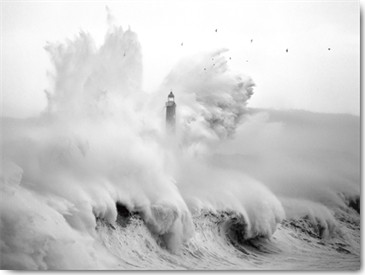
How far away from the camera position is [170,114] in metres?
9.05

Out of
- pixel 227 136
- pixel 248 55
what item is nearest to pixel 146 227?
pixel 227 136

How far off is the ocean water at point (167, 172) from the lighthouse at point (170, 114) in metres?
0.07

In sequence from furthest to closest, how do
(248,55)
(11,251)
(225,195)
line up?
(225,195)
(248,55)
(11,251)

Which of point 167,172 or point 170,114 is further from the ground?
point 170,114

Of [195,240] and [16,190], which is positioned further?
[195,240]

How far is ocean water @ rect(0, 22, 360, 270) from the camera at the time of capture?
26.8 ft

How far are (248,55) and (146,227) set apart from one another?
229 cm

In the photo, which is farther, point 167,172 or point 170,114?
point 170,114

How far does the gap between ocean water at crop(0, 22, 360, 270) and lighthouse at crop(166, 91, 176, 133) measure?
7 cm

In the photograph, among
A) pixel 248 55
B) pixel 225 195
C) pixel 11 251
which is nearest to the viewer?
pixel 11 251

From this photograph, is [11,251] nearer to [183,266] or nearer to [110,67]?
[183,266]

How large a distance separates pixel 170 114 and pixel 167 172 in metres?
Result: 0.70

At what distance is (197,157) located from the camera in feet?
29.6

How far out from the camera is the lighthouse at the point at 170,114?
28.9 feet
